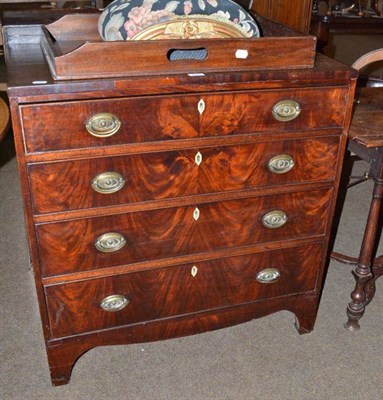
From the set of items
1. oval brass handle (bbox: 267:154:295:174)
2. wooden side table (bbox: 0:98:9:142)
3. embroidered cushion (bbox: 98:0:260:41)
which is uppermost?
embroidered cushion (bbox: 98:0:260:41)

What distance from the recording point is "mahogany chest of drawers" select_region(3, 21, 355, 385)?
131 cm

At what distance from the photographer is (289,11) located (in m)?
2.60

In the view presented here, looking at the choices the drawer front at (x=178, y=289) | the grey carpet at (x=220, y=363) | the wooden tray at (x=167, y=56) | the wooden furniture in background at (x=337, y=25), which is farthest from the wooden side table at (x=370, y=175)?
the wooden furniture in background at (x=337, y=25)

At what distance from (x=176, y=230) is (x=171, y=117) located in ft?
1.15

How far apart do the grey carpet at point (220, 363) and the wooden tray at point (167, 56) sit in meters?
0.98

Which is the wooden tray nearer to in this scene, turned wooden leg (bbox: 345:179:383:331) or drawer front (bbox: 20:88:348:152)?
drawer front (bbox: 20:88:348:152)

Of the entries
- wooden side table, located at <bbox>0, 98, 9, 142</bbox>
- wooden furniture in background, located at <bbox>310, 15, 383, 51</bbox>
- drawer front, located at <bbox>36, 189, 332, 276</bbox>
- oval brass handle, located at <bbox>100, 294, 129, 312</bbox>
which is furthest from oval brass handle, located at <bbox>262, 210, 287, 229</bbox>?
wooden furniture in background, located at <bbox>310, 15, 383, 51</bbox>

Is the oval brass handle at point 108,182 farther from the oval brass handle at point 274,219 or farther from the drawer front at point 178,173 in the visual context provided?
the oval brass handle at point 274,219

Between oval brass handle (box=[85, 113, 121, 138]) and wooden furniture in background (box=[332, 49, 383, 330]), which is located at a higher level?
oval brass handle (box=[85, 113, 121, 138])

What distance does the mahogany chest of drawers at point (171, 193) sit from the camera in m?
Result: 1.31

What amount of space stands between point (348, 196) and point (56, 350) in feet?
6.37

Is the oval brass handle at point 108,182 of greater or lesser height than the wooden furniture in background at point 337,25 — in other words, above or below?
above

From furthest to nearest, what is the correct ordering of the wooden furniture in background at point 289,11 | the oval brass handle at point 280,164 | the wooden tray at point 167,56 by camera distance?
the wooden furniture in background at point 289,11 → the oval brass handle at point 280,164 → the wooden tray at point 167,56

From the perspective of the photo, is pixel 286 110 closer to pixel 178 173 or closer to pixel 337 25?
pixel 178 173
